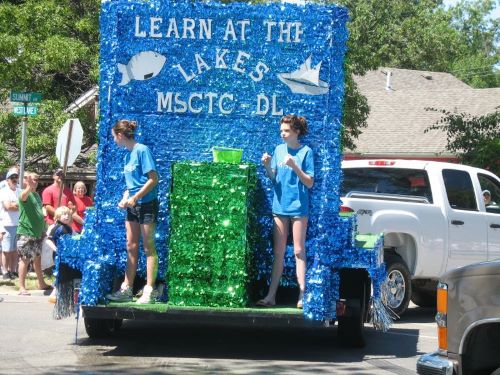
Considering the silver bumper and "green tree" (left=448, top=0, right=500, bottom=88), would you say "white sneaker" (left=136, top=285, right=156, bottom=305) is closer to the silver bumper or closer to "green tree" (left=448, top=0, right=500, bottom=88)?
the silver bumper

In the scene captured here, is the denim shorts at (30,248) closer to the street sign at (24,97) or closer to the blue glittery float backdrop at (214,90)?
the street sign at (24,97)

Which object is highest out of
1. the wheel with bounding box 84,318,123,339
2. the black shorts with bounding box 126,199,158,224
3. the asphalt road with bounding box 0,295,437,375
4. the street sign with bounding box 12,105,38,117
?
the street sign with bounding box 12,105,38,117

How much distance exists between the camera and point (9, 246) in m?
16.0

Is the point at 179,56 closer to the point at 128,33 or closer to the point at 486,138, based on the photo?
the point at 128,33

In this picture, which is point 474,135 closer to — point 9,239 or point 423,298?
point 423,298

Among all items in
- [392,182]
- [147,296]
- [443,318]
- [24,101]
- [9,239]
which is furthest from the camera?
[24,101]

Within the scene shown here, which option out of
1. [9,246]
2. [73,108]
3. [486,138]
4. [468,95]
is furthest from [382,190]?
[468,95]

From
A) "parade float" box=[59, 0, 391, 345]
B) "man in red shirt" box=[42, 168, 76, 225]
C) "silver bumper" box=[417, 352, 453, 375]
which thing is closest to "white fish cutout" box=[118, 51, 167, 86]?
"parade float" box=[59, 0, 391, 345]

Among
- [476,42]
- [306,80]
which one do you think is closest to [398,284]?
[306,80]

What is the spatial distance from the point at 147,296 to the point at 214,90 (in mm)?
2074

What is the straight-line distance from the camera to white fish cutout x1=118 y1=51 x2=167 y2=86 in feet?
32.1

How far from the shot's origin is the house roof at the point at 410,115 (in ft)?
126

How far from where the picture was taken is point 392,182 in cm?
1320

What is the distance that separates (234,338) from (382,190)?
343 cm
